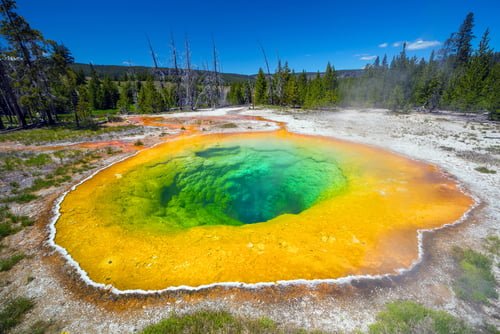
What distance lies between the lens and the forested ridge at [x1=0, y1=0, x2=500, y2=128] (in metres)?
22.6

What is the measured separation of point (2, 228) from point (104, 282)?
5282 millimetres

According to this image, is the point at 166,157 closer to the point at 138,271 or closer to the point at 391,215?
the point at 138,271

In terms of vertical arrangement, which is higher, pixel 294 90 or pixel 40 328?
pixel 294 90

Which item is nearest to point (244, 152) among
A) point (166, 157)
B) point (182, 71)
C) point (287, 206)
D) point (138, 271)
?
point (166, 157)

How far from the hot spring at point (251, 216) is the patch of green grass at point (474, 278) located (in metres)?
1.04

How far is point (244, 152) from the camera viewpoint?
18.8 m

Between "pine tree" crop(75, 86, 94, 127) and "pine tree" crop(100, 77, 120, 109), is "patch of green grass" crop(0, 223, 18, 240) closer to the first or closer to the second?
"pine tree" crop(75, 86, 94, 127)

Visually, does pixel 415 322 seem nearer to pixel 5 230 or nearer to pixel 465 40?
pixel 5 230

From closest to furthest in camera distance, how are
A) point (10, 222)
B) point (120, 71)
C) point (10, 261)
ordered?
point (10, 261), point (10, 222), point (120, 71)

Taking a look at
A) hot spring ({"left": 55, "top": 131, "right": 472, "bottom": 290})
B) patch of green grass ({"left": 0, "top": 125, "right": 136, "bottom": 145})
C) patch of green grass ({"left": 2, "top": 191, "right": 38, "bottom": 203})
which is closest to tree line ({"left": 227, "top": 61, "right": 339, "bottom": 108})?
patch of green grass ({"left": 0, "top": 125, "right": 136, "bottom": 145})

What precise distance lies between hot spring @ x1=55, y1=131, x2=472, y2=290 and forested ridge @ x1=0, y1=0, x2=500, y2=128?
65.6ft

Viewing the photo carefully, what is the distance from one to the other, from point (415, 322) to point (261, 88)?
60330mm

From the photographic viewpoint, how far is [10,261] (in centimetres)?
577

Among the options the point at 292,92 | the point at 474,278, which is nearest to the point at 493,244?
the point at 474,278
